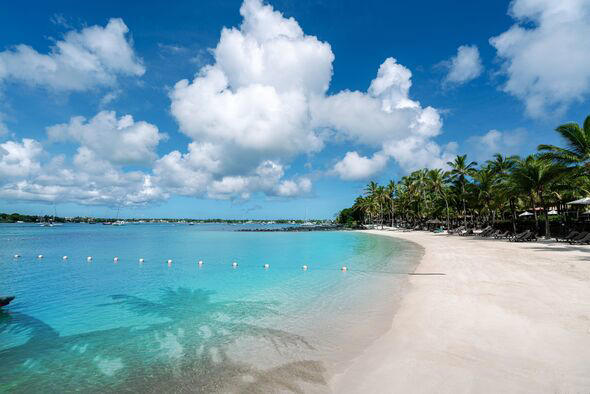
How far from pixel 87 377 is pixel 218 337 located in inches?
105

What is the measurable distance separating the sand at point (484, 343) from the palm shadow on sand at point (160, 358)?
137cm

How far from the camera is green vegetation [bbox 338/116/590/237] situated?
67.7 ft

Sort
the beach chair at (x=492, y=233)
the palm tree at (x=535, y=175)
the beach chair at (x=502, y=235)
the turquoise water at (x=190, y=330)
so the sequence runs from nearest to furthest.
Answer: the turquoise water at (x=190, y=330) < the palm tree at (x=535, y=175) < the beach chair at (x=502, y=235) < the beach chair at (x=492, y=233)

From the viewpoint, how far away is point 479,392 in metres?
4.22

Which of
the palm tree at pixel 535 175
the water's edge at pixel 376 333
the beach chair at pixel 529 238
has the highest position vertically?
the palm tree at pixel 535 175

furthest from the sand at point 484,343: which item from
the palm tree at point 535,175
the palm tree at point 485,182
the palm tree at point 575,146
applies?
the palm tree at point 485,182

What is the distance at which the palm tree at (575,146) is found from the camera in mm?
19219

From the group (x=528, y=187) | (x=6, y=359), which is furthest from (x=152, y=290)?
(x=528, y=187)

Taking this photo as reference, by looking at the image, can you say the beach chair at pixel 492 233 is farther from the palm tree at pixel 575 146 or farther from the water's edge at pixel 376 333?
the water's edge at pixel 376 333

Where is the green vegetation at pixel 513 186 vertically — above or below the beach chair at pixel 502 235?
above

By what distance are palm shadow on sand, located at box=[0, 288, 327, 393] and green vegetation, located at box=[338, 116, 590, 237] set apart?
23424 mm

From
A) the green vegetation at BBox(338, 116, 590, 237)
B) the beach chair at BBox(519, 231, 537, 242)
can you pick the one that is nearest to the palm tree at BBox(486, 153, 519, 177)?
the green vegetation at BBox(338, 116, 590, 237)

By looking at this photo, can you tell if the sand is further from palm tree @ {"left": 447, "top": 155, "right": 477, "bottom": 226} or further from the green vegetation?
palm tree @ {"left": 447, "top": 155, "right": 477, "bottom": 226}

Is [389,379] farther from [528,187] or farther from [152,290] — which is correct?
[528,187]
